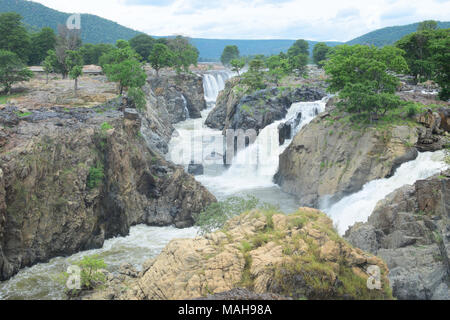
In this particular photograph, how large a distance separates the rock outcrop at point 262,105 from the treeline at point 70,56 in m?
14.1

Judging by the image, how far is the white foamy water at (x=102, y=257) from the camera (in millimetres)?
19562

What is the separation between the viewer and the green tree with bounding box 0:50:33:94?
39938mm

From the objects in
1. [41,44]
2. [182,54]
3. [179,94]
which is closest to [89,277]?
[179,94]

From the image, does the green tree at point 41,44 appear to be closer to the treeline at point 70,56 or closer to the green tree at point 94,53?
the treeline at point 70,56

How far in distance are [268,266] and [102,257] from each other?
15.2 meters

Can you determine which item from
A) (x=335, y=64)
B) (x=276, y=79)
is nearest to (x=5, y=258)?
A: (x=335, y=64)

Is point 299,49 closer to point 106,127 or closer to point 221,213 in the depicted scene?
point 106,127

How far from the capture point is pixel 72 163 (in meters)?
26.3

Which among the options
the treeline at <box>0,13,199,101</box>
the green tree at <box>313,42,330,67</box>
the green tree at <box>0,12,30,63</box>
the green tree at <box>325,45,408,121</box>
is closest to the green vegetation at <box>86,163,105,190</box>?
the treeline at <box>0,13,199,101</box>

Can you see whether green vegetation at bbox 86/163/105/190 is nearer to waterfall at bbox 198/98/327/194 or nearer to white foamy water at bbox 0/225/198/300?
white foamy water at bbox 0/225/198/300

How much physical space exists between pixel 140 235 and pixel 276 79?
3953 centimetres

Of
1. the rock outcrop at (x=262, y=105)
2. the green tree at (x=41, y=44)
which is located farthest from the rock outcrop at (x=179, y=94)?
the green tree at (x=41, y=44)

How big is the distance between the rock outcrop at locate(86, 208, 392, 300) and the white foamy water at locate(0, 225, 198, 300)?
832cm

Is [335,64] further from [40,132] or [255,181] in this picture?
[40,132]
